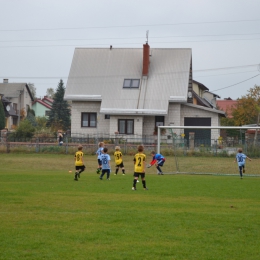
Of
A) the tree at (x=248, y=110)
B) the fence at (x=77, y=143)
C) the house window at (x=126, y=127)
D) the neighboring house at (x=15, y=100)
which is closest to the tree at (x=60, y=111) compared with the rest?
the neighboring house at (x=15, y=100)

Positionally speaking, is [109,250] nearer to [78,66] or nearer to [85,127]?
[85,127]

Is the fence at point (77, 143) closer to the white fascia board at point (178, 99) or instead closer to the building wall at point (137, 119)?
the building wall at point (137, 119)

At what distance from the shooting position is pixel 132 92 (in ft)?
178

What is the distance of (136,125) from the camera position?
52562mm

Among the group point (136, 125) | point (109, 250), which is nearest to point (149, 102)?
point (136, 125)

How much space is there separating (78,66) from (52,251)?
160ft

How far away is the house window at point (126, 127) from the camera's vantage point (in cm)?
5300

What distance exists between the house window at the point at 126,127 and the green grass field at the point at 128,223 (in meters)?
31.8

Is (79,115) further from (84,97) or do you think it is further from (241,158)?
(241,158)

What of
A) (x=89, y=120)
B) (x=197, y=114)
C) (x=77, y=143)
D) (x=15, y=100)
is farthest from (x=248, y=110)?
(x=15, y=100)

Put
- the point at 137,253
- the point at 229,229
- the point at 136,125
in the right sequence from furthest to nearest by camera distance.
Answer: the point at 136,125, the point at 229,229, the point at 137,253

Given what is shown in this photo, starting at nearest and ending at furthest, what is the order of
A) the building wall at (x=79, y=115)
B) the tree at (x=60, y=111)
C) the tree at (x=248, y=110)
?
1. the building wall at (x=79, y=115)
2. the tree at (x=248, y=110)
3. the tree at (x=60, y=111)

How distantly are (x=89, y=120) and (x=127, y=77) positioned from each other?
218 inches

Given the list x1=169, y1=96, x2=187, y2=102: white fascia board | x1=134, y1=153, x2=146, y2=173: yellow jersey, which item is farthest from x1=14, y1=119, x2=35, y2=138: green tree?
x1=134, y1=153, x2=146, y2=173: yellow jersey
